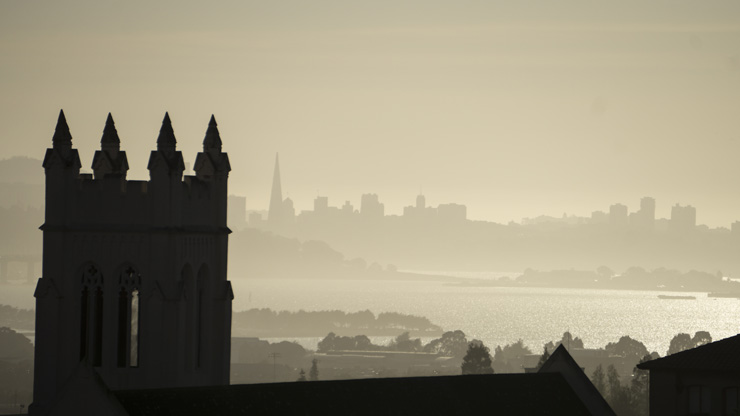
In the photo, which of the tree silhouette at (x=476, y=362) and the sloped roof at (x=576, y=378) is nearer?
the sloped roof at (x=576, y=378)

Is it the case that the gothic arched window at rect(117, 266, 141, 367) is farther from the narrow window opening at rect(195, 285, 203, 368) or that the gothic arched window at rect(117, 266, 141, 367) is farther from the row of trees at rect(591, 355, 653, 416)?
the row of trees at rect(591, 355, 653, 416)

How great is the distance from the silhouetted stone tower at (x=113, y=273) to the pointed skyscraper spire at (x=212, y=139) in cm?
270

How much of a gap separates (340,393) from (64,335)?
10863 mm

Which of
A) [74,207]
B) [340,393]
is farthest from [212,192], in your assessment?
[340,393]

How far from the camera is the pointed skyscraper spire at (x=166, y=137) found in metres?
51.3

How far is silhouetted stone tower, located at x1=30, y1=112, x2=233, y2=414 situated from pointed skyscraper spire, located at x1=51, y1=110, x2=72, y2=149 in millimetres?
35

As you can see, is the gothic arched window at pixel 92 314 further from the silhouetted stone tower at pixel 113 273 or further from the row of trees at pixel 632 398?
the row of trees at pixel 632 398

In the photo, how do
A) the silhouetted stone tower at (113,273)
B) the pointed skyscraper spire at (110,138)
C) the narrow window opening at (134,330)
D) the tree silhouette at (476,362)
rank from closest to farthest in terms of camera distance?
the silhouetted stone tower at (113,273) → the narrow window opening at (134,330) → the pointed skyscraper spire at (110,138) → the tree silhouette at (476,362)

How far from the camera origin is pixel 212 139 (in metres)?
54.1

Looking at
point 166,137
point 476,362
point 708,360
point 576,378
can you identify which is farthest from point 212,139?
point 476,362

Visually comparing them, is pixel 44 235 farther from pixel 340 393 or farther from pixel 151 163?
pixel 340 393

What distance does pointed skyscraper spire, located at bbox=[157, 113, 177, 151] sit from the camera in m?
51.3

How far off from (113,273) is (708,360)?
109ft

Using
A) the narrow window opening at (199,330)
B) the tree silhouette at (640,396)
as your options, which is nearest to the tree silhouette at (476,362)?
the tree silhouette at (640,396)
